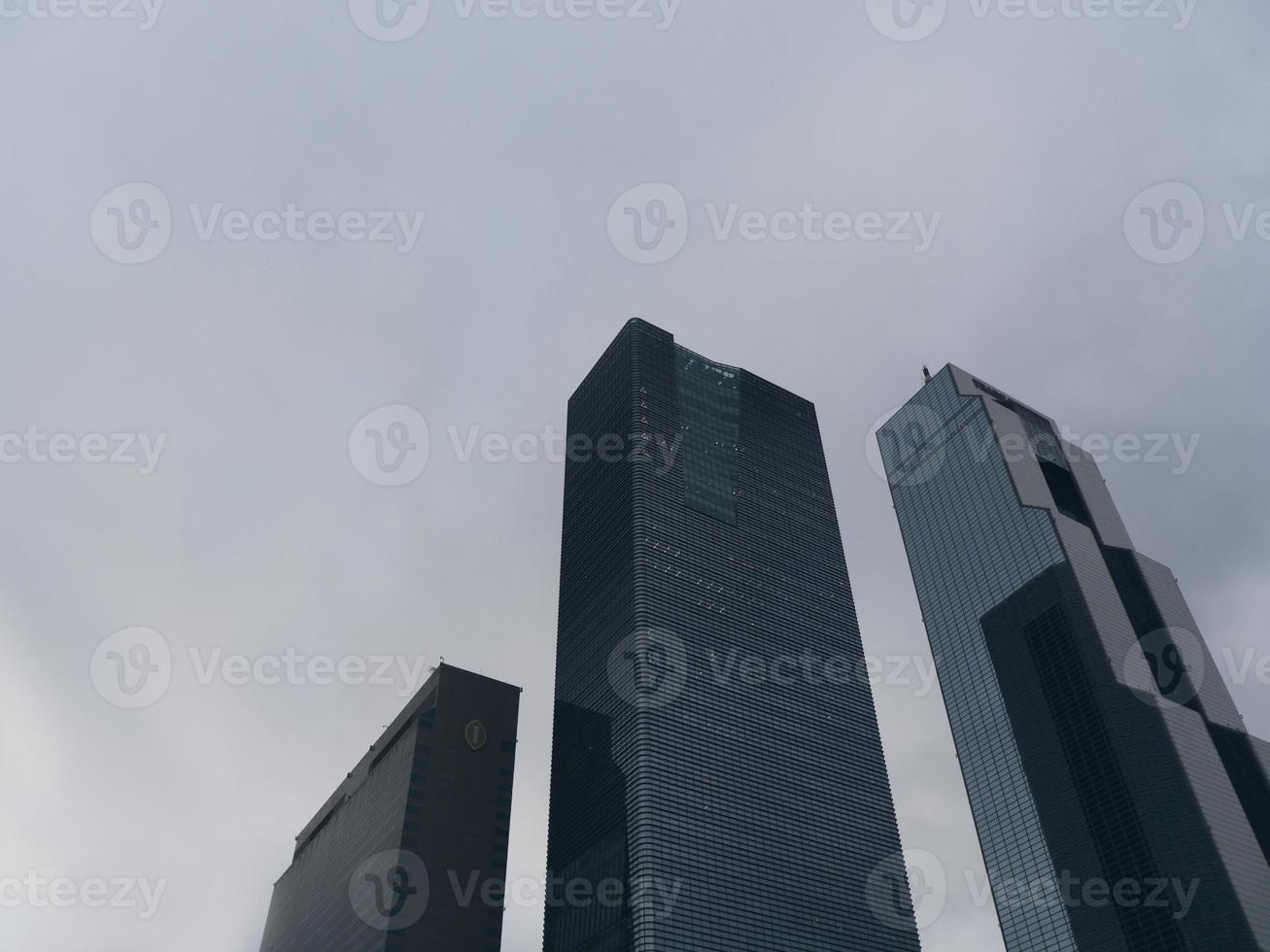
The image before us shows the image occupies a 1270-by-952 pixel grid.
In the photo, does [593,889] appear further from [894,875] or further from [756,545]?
[756,545]

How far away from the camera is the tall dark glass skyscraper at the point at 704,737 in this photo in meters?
146

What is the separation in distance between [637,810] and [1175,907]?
402 feet

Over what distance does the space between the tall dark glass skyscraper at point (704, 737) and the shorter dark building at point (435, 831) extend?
10.4 meters

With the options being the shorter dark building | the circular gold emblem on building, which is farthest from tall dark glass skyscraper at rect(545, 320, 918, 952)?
the circular gold emblem on building

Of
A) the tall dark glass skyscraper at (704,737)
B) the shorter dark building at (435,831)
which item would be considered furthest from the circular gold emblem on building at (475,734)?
the tall dark glass skyscraper at (704,737)

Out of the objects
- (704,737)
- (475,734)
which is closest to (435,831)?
(475,734)

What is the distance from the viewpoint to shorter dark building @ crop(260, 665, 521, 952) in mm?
156125

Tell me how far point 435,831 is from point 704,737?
46479 mm

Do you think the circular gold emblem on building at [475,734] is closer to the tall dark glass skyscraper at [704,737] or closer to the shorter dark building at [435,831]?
the shorter dark building at [435,831]

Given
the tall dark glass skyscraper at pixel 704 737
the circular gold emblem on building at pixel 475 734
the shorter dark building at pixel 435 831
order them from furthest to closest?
the circular gold emblem on building at pixel 475 734 < the shorter dark building at pixel 435 831 < the tall dark glass skyscraper at pixel 704 737

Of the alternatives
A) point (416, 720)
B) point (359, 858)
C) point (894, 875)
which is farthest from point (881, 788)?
point (359, 858)

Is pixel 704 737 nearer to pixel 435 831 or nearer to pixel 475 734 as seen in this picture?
pixel 475 734

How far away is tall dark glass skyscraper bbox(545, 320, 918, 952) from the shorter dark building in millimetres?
10368

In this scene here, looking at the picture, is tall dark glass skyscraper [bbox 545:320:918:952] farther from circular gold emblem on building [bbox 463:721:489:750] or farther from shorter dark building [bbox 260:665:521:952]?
circular gold emblem on building [bbox 463:721:489:750]
